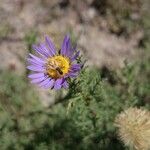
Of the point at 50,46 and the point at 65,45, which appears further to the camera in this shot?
the point at 50,46

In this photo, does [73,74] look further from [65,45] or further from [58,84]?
[65,45]

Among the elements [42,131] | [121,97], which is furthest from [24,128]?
[121,97]

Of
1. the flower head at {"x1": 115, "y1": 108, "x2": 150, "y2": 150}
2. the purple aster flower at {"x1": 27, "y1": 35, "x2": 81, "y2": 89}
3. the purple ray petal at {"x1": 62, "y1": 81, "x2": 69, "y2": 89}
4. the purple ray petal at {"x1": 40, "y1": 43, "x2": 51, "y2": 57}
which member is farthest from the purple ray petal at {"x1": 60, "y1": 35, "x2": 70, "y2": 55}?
the flower head at {"x1": 115, "y1": 108, "x2": 150, "y2": 150}

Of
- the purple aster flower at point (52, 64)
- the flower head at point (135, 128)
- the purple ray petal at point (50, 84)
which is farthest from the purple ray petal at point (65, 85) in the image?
the flower head at point (135, 128)

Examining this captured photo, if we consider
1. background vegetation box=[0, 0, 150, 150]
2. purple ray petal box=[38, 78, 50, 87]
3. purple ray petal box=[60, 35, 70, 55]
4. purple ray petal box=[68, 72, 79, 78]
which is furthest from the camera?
background vegetation box=[0, 0, 150, 150]

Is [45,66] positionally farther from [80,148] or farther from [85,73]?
[80,148]

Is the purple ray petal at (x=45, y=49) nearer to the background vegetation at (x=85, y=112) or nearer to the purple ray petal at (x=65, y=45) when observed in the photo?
the purple ray petal at (x=65, y=45)

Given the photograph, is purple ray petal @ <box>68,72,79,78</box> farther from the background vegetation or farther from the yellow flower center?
the background vegetation

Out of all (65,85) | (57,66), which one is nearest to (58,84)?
(65,85)
